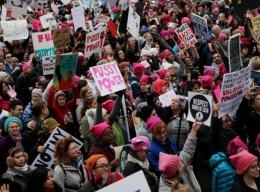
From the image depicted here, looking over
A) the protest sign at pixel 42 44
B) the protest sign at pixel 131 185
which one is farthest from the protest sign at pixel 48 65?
the protest sign at pixel 131 185

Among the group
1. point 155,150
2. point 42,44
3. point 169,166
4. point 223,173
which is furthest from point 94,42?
point 169,166

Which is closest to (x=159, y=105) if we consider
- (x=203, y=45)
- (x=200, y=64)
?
(x=200, y=64)

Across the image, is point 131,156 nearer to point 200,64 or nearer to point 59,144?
point 59,144

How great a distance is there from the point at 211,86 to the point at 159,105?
1.24 m

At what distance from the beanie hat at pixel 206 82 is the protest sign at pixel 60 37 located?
14.7 ft

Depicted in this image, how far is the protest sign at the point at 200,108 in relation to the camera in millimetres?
6305

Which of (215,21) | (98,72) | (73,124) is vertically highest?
(98,72)

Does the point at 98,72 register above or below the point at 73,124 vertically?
above

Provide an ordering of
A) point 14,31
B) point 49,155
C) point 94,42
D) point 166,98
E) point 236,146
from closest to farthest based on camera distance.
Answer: point 236,146, point 49,155, point 166,98, point 94,42, point 14,31

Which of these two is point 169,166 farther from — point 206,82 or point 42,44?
point 42,44

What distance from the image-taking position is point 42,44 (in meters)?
11.8

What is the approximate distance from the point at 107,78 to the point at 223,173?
2.74 m

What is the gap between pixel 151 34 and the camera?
43.3 ft

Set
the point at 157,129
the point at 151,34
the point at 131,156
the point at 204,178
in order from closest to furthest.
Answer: the point at 131,156
the point at 157,129
the point at 204,178
the point at 151,34
